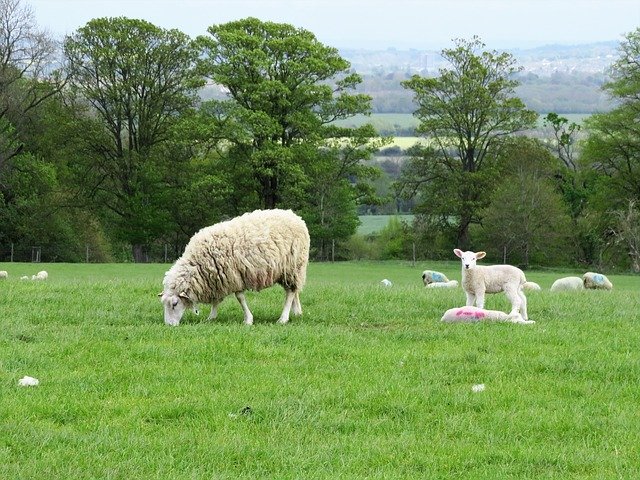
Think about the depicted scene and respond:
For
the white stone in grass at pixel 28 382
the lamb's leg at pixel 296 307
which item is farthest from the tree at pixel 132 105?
the white stone in grass at pixel 28 382

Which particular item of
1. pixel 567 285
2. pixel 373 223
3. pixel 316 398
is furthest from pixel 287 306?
pixel 373 223

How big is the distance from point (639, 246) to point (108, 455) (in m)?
52.6

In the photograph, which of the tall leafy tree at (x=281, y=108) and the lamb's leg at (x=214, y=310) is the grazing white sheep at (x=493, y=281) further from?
the tall leafy tree at (x=281, y=108)

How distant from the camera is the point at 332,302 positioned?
16391 mm

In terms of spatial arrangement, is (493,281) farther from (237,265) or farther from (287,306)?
(237,265)

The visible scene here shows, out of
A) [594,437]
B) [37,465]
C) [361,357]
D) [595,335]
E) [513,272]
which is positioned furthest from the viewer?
[513,272]

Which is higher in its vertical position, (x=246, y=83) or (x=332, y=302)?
(x=246, y=83)

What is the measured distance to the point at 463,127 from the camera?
6600cm

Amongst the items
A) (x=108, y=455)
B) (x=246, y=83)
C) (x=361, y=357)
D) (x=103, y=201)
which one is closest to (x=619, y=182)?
(x=246, y=83)

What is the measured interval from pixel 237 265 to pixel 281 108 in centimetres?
4431

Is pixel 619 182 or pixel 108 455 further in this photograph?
pixel 619 182

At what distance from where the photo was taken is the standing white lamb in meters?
14.0

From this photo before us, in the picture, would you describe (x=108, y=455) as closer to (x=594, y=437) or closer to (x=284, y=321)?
(x=594, y=437)

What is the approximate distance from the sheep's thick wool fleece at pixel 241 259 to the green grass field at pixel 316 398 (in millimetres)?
620
